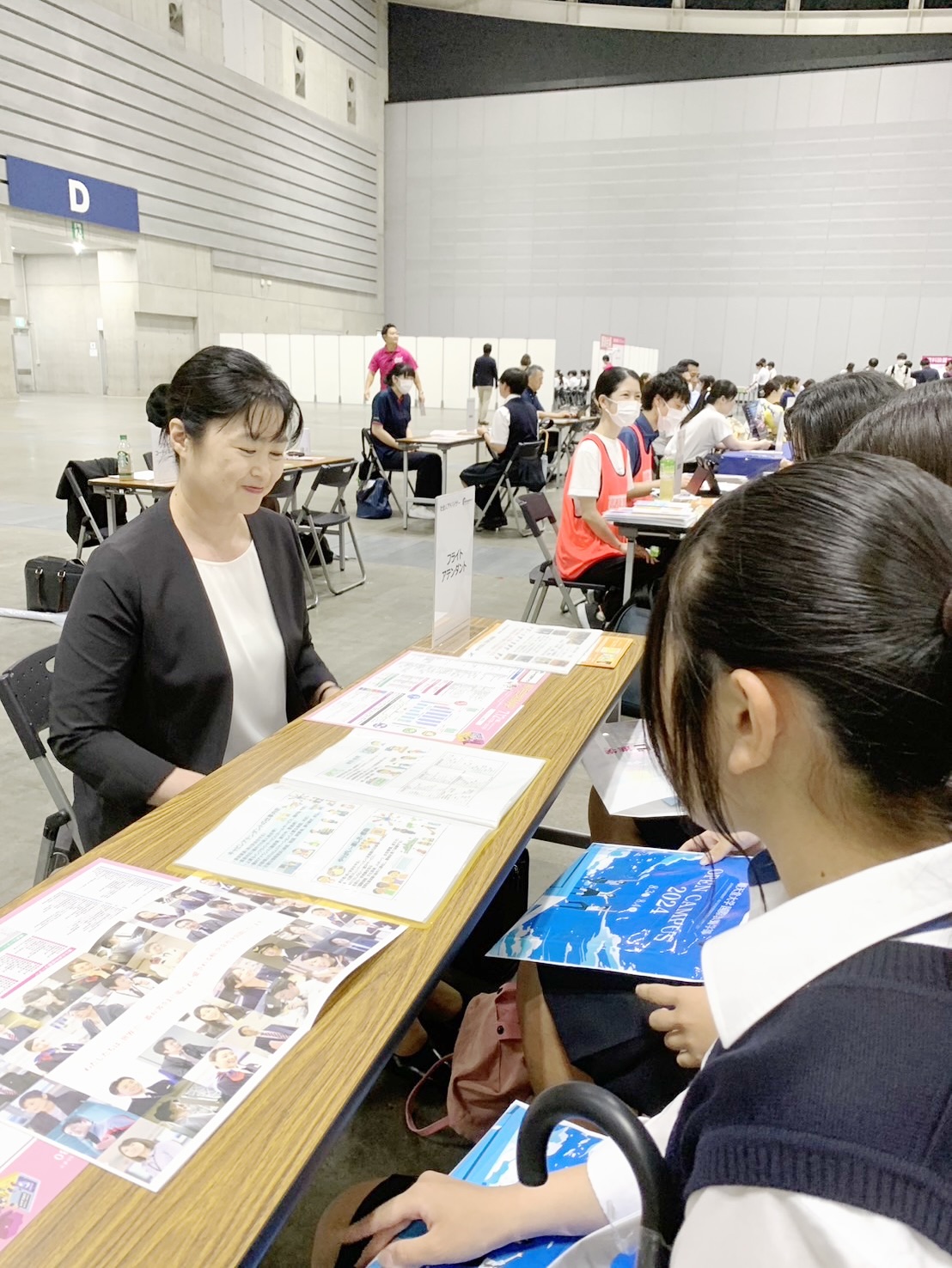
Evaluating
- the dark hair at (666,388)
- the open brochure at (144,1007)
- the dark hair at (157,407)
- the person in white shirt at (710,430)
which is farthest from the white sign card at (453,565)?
the person in white shirt at (710,430)

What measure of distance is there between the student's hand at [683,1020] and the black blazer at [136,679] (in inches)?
34.8

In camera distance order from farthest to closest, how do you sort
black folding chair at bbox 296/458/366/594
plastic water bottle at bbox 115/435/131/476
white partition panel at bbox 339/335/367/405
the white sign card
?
white partition panel at bbox 339/335/367/405 < black folding chair at bbox 296/458/366/594 < plastic water bottle at bbox 115/435/131/476 < the white sign card

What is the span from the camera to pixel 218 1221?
25.0 inches

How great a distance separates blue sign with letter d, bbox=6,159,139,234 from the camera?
1262cm

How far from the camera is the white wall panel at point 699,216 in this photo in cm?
1784

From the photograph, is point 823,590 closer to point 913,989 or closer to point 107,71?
point 913,989

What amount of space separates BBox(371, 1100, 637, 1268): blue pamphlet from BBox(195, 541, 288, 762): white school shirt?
0.94 metres

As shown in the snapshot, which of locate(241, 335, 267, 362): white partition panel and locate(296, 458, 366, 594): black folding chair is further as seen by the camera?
locate(241, 335, 267, 362): white partition panel

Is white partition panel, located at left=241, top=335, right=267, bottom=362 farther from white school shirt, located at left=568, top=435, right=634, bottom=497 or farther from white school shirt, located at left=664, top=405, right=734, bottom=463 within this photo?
white school shirt, located at left=568, top=435, right=634, bottom=497

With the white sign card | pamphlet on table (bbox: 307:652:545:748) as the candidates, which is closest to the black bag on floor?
the white sign card

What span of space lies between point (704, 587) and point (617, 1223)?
0.58m

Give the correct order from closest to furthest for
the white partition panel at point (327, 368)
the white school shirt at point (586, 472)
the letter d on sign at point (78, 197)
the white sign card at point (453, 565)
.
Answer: the white sign card at point (453, 565), the white school shirt at point (586, 472), the letter d on sign at point (78, 197), the white partition panel at point (327, 368)

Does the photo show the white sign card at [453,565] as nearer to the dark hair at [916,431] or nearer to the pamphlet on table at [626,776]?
the pamphlet on table at [626,776]

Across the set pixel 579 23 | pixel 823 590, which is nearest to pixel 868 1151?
pixel 823 590
